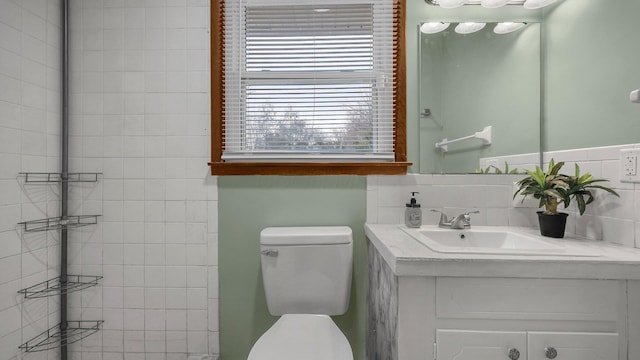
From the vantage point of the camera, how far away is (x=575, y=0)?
1.31 metres

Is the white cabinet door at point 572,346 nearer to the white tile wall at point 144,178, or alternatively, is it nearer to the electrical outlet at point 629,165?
the electrical outlet at point 629,165

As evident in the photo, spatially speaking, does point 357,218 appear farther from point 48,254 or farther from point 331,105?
point 48,254

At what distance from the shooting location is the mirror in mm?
1466

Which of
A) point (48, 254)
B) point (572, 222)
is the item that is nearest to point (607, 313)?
point (572, 222)

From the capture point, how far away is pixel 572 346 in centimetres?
82

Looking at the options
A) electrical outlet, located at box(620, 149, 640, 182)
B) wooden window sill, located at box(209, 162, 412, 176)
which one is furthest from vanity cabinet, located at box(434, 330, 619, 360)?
wooden window sill, located at box(209, 162, 412, 176)

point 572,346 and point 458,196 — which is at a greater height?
point 458,196

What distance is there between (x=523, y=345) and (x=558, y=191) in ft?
2.13

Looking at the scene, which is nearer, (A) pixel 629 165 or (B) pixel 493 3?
(A) pixel 629 165

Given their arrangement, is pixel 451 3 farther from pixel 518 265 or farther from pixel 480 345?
Answer: pixel 480 345

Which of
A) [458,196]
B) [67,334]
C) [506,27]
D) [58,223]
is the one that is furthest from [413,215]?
[67,334]

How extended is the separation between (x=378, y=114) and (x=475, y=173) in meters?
0.57

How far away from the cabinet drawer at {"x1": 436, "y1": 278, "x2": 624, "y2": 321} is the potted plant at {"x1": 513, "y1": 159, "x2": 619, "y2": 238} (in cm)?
39

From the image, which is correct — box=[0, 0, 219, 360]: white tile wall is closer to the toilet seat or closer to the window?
the window
